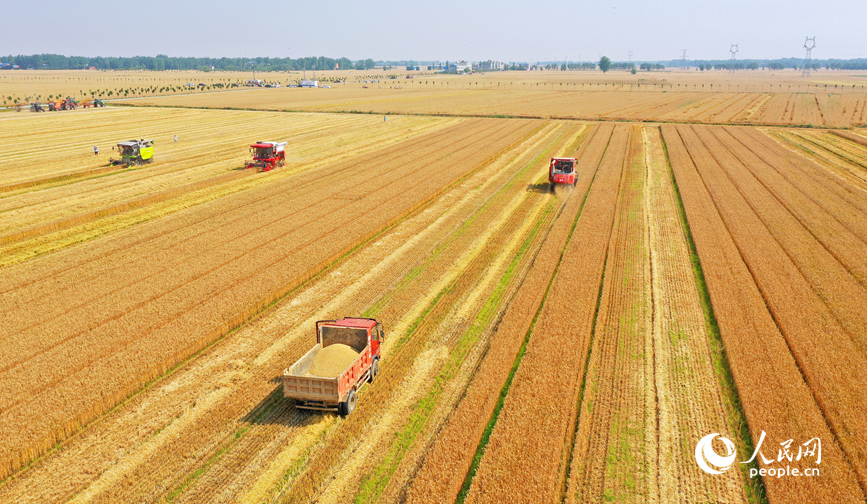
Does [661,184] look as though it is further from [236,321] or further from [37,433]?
[37,433]

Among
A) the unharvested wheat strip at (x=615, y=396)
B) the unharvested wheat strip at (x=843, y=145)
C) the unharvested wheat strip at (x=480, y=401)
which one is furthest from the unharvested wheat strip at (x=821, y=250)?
the unharvested wheat strip at (x=843, y=145)

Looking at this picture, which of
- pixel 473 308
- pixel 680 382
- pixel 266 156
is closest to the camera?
pixel 680 382

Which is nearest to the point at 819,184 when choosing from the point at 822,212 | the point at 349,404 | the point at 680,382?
the point at 822,212

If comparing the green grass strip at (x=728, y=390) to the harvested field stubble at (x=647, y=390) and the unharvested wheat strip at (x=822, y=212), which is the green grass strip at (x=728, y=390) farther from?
the unharvested wheat strip at (x=822, y=212)

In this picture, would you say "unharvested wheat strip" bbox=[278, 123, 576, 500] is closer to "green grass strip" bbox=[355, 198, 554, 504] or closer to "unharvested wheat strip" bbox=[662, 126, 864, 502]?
"green grass strip" bbox=[355, 198, 554, 504]

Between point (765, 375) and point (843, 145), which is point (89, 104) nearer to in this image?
point (765, 375)

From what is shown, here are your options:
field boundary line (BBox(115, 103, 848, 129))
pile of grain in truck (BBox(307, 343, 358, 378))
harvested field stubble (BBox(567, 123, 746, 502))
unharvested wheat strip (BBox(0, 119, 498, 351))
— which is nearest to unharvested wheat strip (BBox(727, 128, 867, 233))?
harvested field stubble (BBox(567, 123, 746, 502))

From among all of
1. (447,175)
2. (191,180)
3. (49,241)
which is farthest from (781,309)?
(191,180)
